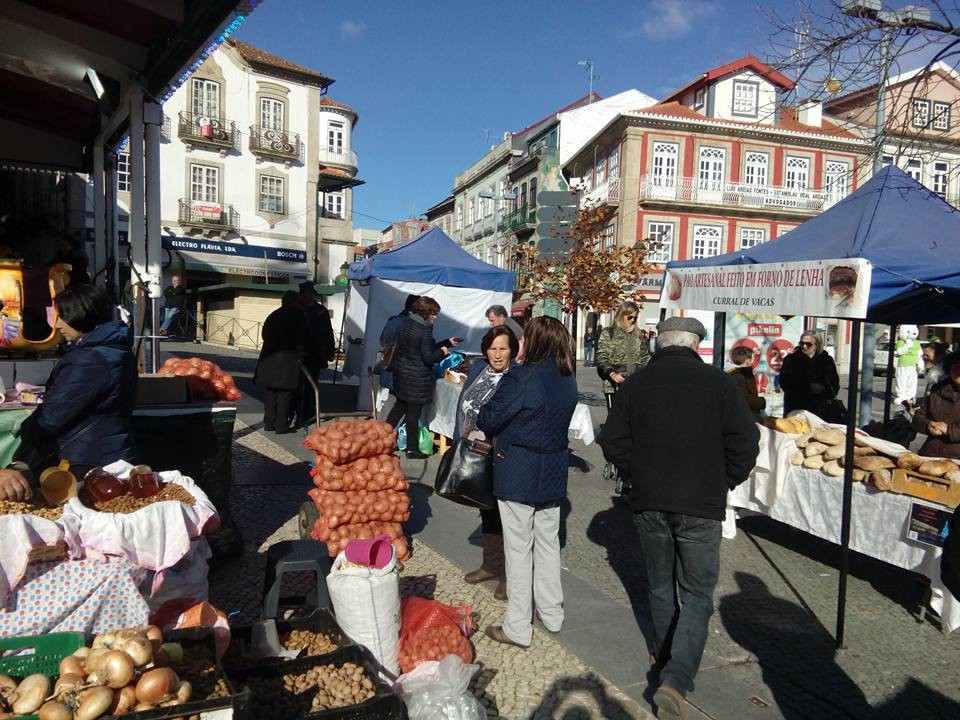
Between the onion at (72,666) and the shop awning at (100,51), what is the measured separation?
4274mm

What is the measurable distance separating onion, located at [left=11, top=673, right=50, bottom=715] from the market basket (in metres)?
0.19

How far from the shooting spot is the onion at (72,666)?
7.41 ft

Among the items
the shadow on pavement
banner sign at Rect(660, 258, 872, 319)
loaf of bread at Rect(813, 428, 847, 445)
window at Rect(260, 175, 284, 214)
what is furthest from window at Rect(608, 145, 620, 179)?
the shadow on pavement

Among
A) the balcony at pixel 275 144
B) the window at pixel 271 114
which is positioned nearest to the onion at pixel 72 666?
the balcony at pixel 275 144

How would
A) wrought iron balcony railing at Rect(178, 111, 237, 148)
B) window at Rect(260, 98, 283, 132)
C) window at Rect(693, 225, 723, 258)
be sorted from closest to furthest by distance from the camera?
wrought iron balcony railing at Rect(178, 111, 237, 148) < window at Rect(260, 98, 283, 132) < window at Rect(693, 225, 723, 258)

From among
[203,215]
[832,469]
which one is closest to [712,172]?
[203,215]

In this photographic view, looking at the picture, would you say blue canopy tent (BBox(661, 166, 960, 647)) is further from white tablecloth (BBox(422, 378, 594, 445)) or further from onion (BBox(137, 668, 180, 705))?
onion (BBox(137, 668, 180, 705))

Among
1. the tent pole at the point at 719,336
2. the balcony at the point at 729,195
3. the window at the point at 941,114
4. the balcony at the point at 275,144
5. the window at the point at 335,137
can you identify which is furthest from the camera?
the window at the point at 335,137

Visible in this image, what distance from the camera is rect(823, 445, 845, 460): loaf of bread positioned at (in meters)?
5.32

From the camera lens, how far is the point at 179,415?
469 cm

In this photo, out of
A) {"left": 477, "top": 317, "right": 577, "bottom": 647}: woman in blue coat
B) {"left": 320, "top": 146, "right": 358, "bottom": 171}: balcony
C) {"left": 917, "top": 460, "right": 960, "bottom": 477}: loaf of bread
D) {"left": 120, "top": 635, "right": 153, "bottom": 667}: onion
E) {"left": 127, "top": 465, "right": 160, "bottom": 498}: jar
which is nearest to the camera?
{"left": 120, "top": 635, "right": 153, "bottom": 667}: onion

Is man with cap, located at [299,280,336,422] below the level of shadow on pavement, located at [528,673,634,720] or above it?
above

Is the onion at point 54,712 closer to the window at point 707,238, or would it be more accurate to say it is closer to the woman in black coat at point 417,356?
the woman in black coat at point 417,356

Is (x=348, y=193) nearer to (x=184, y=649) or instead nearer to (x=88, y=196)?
(x=88, y=196)
